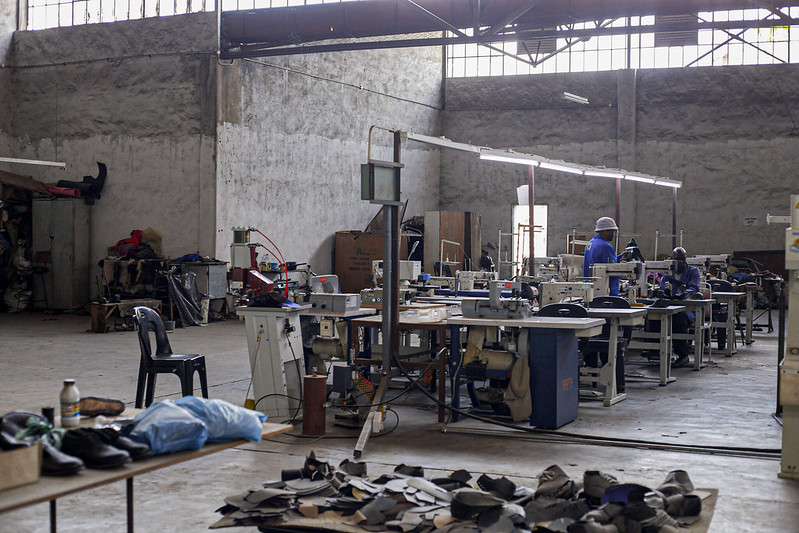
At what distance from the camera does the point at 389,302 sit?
243 inches

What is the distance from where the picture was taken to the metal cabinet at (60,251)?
14.4 meters

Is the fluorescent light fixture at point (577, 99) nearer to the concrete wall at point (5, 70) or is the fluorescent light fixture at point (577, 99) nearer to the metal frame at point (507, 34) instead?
the metal frame at point (507, 34)

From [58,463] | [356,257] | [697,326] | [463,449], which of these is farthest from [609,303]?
[356,257]

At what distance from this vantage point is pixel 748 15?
16.8m

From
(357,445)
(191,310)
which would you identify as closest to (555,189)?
(191,310)

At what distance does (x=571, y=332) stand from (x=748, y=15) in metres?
13.0

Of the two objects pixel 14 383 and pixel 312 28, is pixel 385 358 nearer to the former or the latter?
pixel 14 383

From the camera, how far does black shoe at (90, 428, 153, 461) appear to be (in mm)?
2783

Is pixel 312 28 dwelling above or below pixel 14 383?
above

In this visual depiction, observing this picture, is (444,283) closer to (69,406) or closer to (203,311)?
(203,311)

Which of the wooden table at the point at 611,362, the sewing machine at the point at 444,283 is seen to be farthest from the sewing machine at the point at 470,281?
the wooden table at the point at 611,362

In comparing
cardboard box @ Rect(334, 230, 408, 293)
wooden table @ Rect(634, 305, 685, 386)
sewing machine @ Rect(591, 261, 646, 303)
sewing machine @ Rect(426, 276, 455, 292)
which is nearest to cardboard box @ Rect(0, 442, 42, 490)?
sewing machine @ Rect(591, 261, 646, 303)

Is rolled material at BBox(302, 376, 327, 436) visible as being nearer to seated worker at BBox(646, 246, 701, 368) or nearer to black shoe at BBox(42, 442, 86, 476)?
black shoe at BBox(42, 442, 86, 476)

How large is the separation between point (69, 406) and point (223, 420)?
1.88 feet
